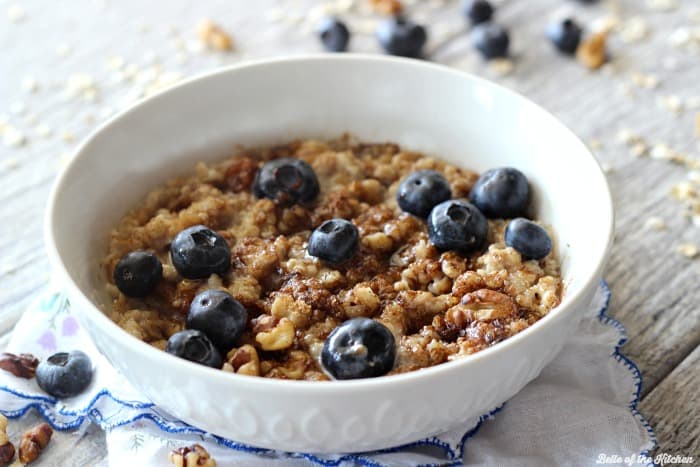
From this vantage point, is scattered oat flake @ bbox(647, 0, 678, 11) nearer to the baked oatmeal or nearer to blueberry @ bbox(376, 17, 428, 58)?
blueberry @ bbox(376, 17, 428, 58)

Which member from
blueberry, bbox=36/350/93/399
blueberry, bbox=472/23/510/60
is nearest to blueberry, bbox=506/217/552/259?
blueberry, bbox=36/350/93/399

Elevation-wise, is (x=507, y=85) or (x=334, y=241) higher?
(x=334, y=241)

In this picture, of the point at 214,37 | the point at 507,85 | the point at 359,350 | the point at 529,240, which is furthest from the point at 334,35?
the point at 359,350

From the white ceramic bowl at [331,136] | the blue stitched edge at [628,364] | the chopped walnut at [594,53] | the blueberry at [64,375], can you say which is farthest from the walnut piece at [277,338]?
the chopped walnut at [594,53]

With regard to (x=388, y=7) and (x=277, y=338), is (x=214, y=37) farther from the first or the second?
(x=277, y=338)

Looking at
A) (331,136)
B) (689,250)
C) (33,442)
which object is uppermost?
(331,136)

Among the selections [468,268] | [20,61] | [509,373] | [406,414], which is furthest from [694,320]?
[20,61]
